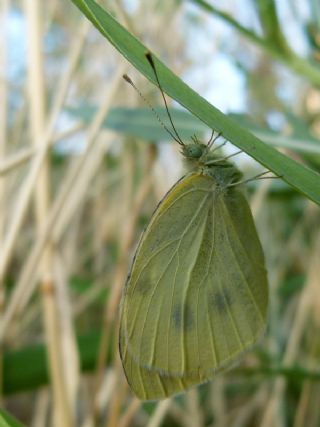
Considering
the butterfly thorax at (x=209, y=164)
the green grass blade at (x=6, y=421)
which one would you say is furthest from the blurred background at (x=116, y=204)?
the green grass blade at (x=6, y=421)

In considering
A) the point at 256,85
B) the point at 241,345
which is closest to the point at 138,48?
the point at 241,345

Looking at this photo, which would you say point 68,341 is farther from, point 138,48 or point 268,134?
point 138,48

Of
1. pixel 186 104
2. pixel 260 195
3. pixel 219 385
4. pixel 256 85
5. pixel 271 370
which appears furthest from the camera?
pixel 256 85

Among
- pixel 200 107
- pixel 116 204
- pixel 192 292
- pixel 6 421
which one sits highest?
pixel 116 204

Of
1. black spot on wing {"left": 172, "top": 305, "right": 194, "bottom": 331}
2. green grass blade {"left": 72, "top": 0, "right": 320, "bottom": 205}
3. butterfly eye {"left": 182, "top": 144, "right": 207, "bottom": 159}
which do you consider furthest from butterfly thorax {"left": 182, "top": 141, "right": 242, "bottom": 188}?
green grass blade {"left": 72, "top": 0, "right": 320, "bottom": 205}

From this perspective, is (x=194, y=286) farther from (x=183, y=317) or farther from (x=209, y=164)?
(x=209, y=164)

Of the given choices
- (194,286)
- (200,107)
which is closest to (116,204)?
(194,286)
